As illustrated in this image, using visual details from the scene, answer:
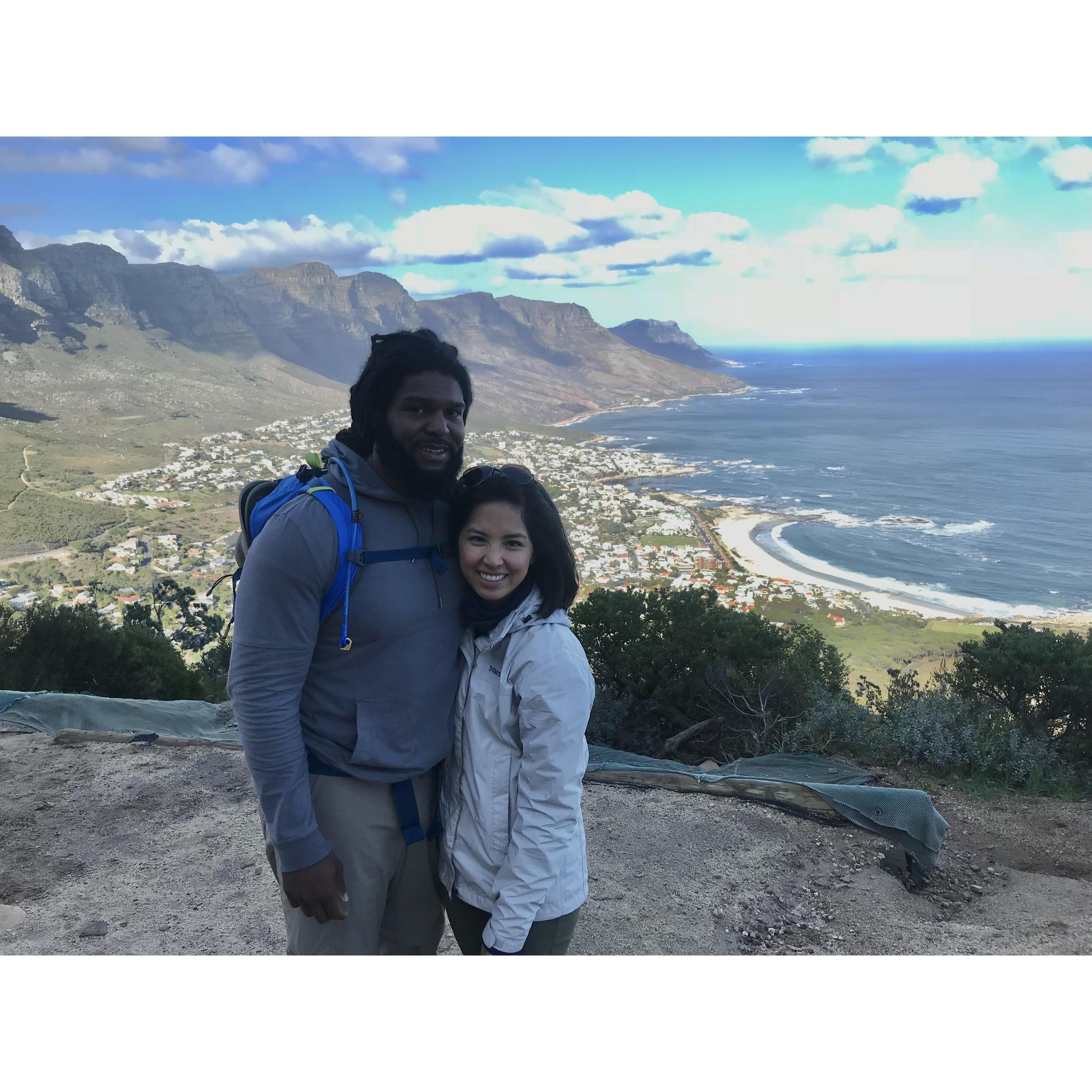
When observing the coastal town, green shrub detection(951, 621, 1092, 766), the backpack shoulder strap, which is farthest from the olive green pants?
the coastal town

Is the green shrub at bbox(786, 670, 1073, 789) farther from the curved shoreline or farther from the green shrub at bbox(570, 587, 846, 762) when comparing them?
the curved shoreline

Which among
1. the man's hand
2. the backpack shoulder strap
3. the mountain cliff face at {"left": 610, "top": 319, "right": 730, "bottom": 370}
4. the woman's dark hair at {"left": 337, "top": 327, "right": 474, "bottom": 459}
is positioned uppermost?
the mountain cliff face at {"left": 610, "top": 319, "right": 730, "bottom": 370}

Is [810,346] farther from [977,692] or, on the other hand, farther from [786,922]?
[786,922]

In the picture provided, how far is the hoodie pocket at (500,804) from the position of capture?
47.1 inches

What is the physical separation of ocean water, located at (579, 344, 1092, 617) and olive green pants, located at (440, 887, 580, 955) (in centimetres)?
1434

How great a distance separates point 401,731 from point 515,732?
0.61ft

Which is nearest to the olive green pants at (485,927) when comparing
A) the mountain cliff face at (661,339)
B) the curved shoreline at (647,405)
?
the curved shoreline at (647,405)

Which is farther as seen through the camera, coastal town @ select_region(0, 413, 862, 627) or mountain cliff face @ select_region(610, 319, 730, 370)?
mountain cliff face @ select_region(610, 319, 730, 370)

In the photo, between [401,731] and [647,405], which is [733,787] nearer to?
[401,731]

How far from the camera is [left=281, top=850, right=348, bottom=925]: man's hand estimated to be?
3.76ft

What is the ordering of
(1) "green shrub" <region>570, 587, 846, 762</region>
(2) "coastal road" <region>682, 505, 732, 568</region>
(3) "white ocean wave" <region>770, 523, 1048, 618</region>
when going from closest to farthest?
(1) "green shrub" <region>570, 587, 846, 762</region> < (3) "white ocean wave" <region>770, 523, 1048, 618</region> < (2) "coastal road" <region>682, 505, 732, 568</region>

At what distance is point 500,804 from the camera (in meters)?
1.20

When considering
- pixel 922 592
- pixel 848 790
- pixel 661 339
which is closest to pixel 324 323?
pixel 661 339

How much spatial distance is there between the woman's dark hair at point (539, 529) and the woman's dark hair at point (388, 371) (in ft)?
0.53
